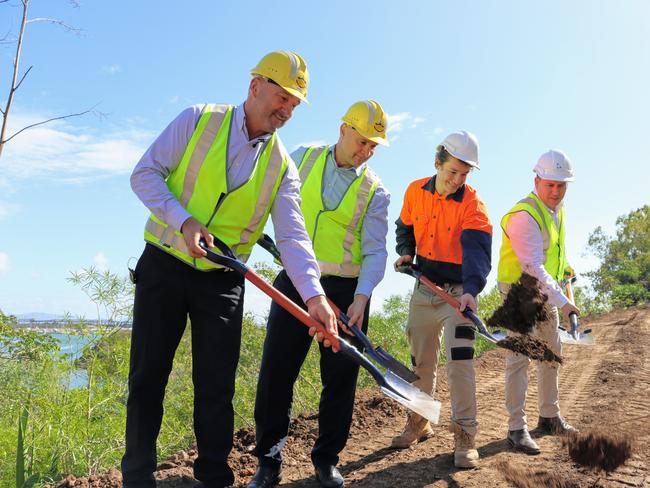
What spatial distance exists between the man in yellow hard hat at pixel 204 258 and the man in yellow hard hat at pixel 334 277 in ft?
1.44

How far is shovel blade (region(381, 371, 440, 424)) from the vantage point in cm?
309

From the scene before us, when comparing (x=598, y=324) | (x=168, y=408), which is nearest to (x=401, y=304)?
(x=168, y=408)

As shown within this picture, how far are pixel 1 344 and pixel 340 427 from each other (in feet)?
Result: 29.6

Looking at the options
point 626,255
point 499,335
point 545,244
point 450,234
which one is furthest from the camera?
point 626,255

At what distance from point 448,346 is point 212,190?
208cm

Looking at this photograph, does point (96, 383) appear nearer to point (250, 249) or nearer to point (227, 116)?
point (250, 249)

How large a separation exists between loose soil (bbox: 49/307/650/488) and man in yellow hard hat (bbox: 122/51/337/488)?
2.61 feet

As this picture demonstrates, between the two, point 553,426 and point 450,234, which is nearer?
point 450,234

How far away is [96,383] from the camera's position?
4.99 metres

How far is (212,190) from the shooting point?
2951mm

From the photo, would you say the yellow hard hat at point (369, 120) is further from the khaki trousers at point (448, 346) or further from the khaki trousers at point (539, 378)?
the khaki trousers at point (539, 378)

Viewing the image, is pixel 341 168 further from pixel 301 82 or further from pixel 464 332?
pixel 464 332

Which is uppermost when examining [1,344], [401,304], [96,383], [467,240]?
[467,240]

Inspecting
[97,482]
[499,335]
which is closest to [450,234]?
[499,335]
